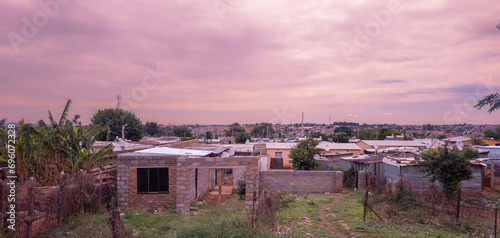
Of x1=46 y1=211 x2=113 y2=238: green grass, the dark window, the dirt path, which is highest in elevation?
the dark window

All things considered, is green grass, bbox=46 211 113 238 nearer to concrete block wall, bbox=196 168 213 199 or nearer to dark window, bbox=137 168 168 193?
dark window, bbox=137 168 168 193

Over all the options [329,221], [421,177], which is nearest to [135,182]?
[329,221]

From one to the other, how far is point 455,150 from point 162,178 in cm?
1296

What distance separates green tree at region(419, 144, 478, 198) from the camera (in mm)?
12281

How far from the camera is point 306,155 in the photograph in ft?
66.3

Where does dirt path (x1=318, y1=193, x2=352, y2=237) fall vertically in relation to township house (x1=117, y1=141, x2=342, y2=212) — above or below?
below

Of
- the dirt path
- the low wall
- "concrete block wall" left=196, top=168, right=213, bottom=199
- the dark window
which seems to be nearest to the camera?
the dirt path

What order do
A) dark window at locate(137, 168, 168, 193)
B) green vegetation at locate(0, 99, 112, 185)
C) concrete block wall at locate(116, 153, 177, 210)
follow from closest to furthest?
green vegetation at locate(0, 99, 112, 185) < concrete block wall at locate(116, 153, 177, 210) < dark window at locate(137, 168, 168, 193)

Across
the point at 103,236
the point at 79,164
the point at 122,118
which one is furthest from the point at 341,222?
the point at 122,118

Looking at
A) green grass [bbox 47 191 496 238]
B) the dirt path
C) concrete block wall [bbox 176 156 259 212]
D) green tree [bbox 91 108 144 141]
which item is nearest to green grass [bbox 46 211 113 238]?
green grass [bbox 47 191 496 238]

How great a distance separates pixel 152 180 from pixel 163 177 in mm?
497

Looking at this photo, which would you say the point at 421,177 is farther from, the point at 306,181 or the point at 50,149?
the point at 50,149

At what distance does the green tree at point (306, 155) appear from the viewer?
66.1ft

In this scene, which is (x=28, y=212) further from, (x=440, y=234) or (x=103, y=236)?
(x=440, y=234)
